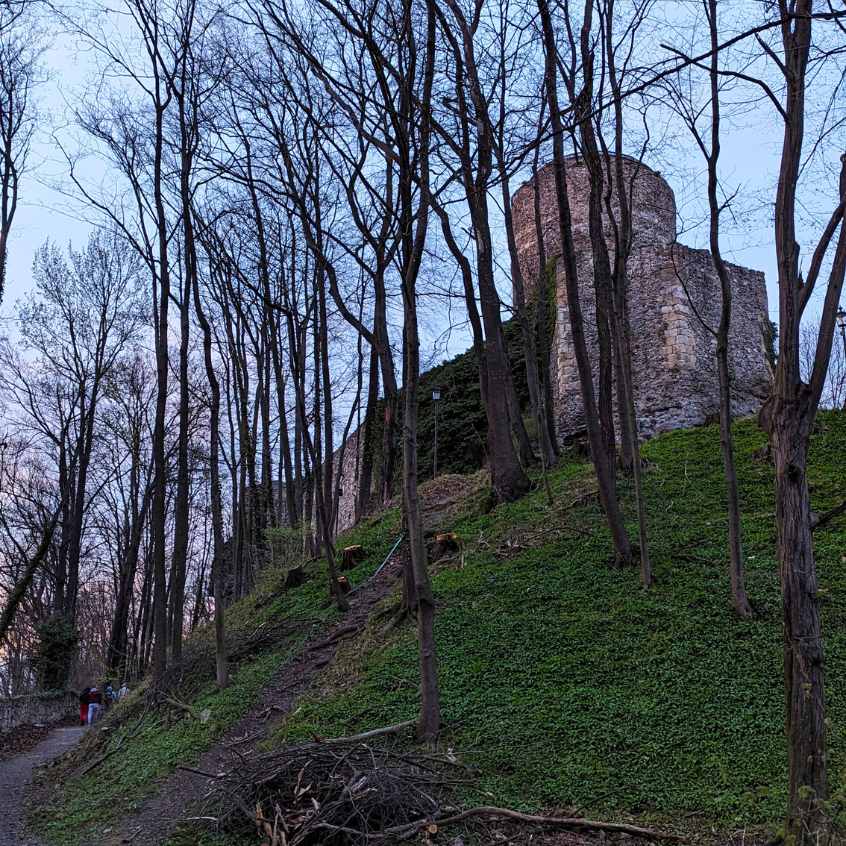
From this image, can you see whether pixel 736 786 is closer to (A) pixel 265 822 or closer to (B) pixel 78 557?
(A) pixel 265 822

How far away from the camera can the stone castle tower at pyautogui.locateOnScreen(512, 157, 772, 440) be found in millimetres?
16844

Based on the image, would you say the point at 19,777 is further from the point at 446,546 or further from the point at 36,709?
the point at 36,709

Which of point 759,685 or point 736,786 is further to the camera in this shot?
point 759,685

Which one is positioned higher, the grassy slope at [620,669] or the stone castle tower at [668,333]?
the stone castle tower at [668,333]

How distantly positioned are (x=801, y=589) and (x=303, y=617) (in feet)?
29.3

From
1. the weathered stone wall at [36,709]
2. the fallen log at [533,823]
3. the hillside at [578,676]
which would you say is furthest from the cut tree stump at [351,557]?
the fallen log at [533,823]

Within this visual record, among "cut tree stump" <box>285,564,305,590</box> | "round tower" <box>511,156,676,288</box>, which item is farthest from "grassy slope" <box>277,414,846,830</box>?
"round tower" <box>511,156,676,288</box>

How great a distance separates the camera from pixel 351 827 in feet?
15.6

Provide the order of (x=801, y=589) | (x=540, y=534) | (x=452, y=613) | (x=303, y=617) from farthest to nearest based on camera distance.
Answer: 1. (x=303, y=617)
2. (x=540, y=534)
3. (x=452, y=613)
4. (x=801, y=589)

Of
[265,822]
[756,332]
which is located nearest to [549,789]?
[265,822]

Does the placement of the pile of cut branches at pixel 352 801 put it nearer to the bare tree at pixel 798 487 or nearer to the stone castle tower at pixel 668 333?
the bare tree at pixel 798 487

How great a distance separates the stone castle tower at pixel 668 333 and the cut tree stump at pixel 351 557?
18.9 feet

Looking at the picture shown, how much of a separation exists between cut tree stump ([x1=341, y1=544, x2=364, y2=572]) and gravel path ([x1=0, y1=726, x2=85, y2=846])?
17.2 feet

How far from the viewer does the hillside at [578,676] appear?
5160 millimetres
